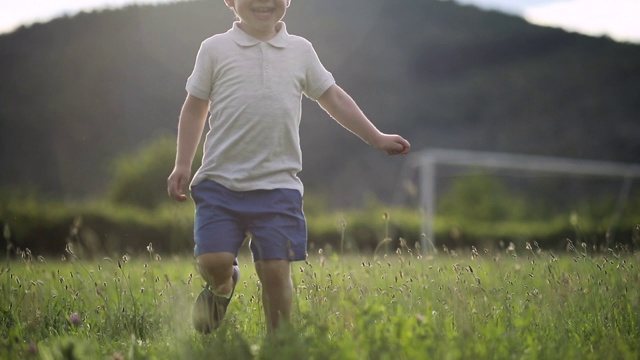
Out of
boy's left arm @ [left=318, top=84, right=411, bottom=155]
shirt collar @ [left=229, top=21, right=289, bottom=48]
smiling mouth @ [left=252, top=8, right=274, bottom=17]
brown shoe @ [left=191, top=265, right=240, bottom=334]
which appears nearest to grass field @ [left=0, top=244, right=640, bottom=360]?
brown shoe @ [left=191, top=265, right=240, bottom=334]

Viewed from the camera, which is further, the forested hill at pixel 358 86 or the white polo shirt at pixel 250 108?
the forested hill at pixel 358 86

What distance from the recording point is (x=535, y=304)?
3.95 meters

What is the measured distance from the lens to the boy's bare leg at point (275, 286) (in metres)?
3.62

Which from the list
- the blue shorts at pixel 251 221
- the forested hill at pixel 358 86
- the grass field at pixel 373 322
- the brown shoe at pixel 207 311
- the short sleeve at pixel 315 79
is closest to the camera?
the grass field at pixel 373 322

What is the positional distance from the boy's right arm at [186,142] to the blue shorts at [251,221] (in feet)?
0.33

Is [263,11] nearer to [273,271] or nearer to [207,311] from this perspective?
[273,271]

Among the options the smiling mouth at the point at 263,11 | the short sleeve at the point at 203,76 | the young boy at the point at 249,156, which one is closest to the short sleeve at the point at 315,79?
the young boy at the point at 249,156

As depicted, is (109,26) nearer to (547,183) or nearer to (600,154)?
(547,183)

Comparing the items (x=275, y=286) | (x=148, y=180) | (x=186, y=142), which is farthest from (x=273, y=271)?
(x=148, y=180)

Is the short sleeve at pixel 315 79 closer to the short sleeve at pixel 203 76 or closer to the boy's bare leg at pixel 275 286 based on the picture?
the short sleeve at pixel 203 76

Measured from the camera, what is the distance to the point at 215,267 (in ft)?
12.0

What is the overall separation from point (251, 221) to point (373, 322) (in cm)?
68

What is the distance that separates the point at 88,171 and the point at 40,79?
256 inches

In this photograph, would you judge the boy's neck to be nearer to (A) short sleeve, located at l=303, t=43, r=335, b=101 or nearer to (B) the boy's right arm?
(A) short sleeve, located at l=303, t=43, r=335, b=101
